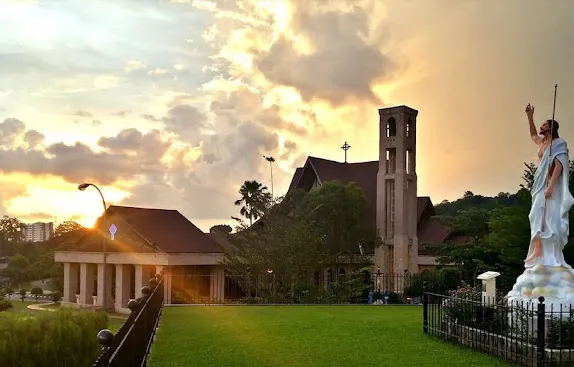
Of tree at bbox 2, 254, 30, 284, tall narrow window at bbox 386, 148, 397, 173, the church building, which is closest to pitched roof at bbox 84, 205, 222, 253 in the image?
the church building

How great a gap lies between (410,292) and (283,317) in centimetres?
1751

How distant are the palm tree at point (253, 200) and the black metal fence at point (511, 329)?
66.5 feet

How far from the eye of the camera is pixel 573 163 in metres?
30.3

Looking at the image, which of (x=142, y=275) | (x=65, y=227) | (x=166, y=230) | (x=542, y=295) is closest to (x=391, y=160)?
(x=166, y=230)

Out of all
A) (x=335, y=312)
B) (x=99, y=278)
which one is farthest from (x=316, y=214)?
(x=335, y=312)

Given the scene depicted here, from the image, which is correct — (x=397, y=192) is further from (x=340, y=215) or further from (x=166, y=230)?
(x=166, y=230)

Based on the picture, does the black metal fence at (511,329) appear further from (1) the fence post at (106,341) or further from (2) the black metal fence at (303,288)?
(2) the black metal fence at (303,288)

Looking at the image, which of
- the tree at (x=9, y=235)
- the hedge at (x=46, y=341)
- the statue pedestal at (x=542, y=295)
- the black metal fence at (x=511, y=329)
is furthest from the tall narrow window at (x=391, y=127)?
the tree at (x=9, y=235)

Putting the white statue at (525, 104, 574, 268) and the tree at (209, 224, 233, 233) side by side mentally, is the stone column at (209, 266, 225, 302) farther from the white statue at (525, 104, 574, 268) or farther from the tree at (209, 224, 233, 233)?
the white statue at (525, 104, 574, 268)

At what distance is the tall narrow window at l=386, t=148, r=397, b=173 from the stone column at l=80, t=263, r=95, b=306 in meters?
21.5

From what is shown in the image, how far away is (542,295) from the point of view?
38.9 feet

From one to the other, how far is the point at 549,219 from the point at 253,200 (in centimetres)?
2351

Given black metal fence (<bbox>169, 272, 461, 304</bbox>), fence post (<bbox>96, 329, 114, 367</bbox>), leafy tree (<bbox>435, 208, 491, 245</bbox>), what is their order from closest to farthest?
fence post (<bbox>96, 329, 114, 367</bbox>) < black metal fence (<bbox>169, 272, 461, 304</bbox>) < leafy tree (<bbox>435, 208, 491, 245</bbox>)

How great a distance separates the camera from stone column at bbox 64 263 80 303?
46656mm
